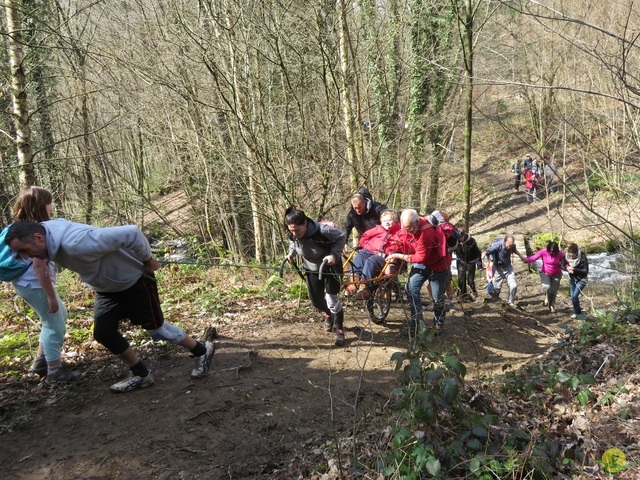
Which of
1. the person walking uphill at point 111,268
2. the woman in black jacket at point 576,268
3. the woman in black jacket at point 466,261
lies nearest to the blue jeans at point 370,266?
the woman in black jacket at point 466,261

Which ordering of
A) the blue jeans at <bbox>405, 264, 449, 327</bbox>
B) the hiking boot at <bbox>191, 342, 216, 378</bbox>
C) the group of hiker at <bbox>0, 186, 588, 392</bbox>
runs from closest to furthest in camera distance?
the group of hiker at <bbox>0, 186, 588, 392</bbox> → the hiking boot at <bbox>191, 342, 216, 378</bbox> → the blue jeans at <bbox>405, 264, 449, 327</bbox>

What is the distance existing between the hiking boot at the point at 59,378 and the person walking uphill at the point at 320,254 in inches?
108

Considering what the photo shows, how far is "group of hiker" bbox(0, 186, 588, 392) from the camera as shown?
366 centimetres

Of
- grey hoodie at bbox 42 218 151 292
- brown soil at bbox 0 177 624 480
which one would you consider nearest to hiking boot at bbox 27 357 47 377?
brown soil at bbox 0 177 624 480

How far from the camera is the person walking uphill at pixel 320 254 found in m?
5.21

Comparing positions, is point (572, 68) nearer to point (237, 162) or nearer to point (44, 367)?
point (237, 162)

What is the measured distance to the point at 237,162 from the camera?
347 inches

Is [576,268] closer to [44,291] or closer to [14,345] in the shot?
[44,291]

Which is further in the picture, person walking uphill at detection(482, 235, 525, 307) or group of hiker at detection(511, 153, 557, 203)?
group of hiker at detection(511, 153, 557, 203)

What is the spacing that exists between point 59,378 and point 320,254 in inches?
123

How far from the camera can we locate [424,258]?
5.87m

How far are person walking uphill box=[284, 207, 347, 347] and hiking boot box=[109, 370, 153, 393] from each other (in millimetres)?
2161

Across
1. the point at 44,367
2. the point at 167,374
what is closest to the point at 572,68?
the point at 167,374
